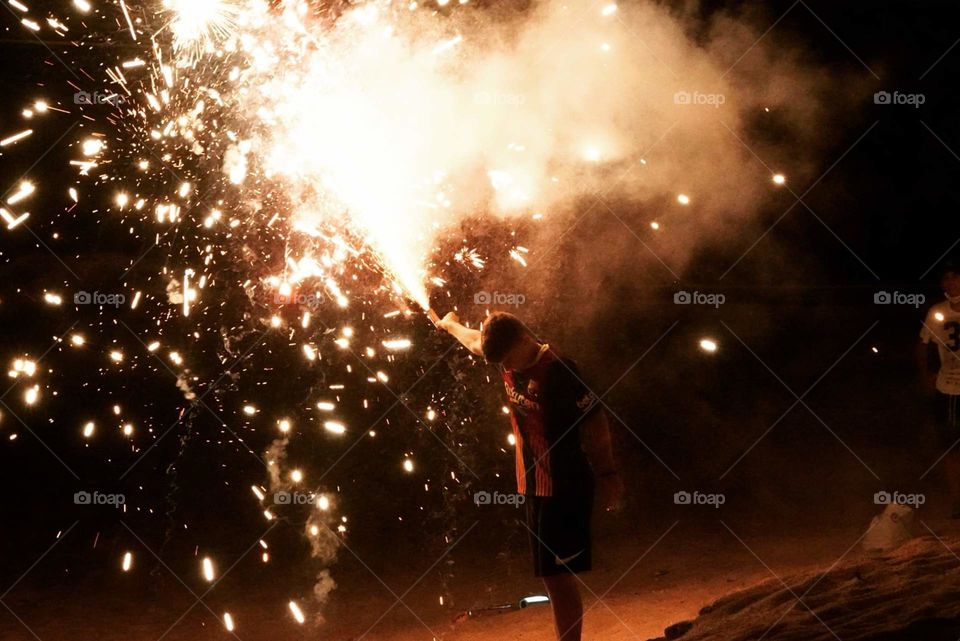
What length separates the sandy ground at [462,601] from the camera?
4906mm

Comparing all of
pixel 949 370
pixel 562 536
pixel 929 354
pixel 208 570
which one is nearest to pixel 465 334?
pixel 562 536

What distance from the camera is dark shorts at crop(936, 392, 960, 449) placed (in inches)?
229

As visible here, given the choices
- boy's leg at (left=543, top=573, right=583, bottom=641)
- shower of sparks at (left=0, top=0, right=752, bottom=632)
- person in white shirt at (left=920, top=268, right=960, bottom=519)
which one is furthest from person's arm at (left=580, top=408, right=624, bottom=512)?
person in white shirt at (left=920, top=268, right=960, bottom=519)

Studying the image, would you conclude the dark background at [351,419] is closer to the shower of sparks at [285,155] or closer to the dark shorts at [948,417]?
the shower of sparks at [285,155]

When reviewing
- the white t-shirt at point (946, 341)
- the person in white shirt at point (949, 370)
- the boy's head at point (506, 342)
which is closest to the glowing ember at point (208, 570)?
the boy's head at point (506, 342)

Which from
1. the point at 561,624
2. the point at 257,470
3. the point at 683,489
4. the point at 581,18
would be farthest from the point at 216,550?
the point at 581,18

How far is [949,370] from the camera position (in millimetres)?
5891

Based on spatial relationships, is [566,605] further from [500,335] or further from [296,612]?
[296,612]

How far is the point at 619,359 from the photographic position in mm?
10273

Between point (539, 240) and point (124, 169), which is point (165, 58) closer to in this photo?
point (124, 169)

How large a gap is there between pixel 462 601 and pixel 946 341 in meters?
3.96

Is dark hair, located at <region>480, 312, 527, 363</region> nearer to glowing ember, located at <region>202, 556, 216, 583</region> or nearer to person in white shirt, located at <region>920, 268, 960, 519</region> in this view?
glowing ember, located at <region>202, 556, 216, 583</region>

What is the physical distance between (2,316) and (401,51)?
14.3 feet

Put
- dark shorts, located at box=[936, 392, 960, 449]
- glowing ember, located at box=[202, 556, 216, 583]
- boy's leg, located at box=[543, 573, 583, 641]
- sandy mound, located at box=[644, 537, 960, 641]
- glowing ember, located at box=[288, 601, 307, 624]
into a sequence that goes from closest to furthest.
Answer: sandy mound, located at box=[644, 537, 960, 641]
boy's leg, located at box=[543, 573, 583, 641]
glowing ember, located at box=[288, 601, 307, 624]
dark shorts, located at box=[936, 392, 960, 449]
glowing ember, located at box=[202, 556, 216, 583]
